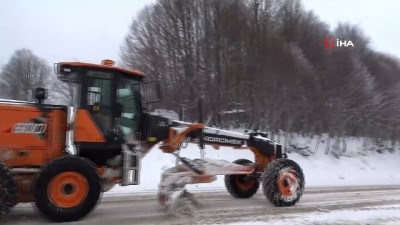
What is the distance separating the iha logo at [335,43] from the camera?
2742 cm

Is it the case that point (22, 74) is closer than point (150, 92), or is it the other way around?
point (150, 92)

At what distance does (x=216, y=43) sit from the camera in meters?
26.0

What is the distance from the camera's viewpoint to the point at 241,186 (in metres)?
11.4

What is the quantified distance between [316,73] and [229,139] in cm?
1650

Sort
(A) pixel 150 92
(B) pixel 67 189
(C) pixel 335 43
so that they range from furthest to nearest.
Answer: (C) pixel 335 43, (A) pixel 150 92, (B) pixel 67 189

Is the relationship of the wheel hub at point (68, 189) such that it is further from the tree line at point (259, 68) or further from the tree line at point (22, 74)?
the tree line at point (22, 74)

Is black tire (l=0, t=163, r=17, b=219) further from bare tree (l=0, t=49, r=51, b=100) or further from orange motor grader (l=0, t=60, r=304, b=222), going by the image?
bare tree (l=0, t=49, r=51, b=100)

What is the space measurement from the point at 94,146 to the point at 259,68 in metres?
17.7

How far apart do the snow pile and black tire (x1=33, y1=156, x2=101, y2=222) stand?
574 centimetres

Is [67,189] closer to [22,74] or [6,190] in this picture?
[6,190]

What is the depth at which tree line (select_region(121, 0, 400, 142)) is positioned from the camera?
966 inches

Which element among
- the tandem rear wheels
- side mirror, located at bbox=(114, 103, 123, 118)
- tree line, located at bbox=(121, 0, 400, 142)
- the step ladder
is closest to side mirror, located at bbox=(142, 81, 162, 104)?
side mirror, located at bbox=(114, 103, 123, 118)

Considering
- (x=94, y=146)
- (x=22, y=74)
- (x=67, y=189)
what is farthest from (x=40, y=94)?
(x=22, y=74)

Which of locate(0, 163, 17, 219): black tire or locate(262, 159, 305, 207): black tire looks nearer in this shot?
locate(0, 163, 17, 219): black tire
